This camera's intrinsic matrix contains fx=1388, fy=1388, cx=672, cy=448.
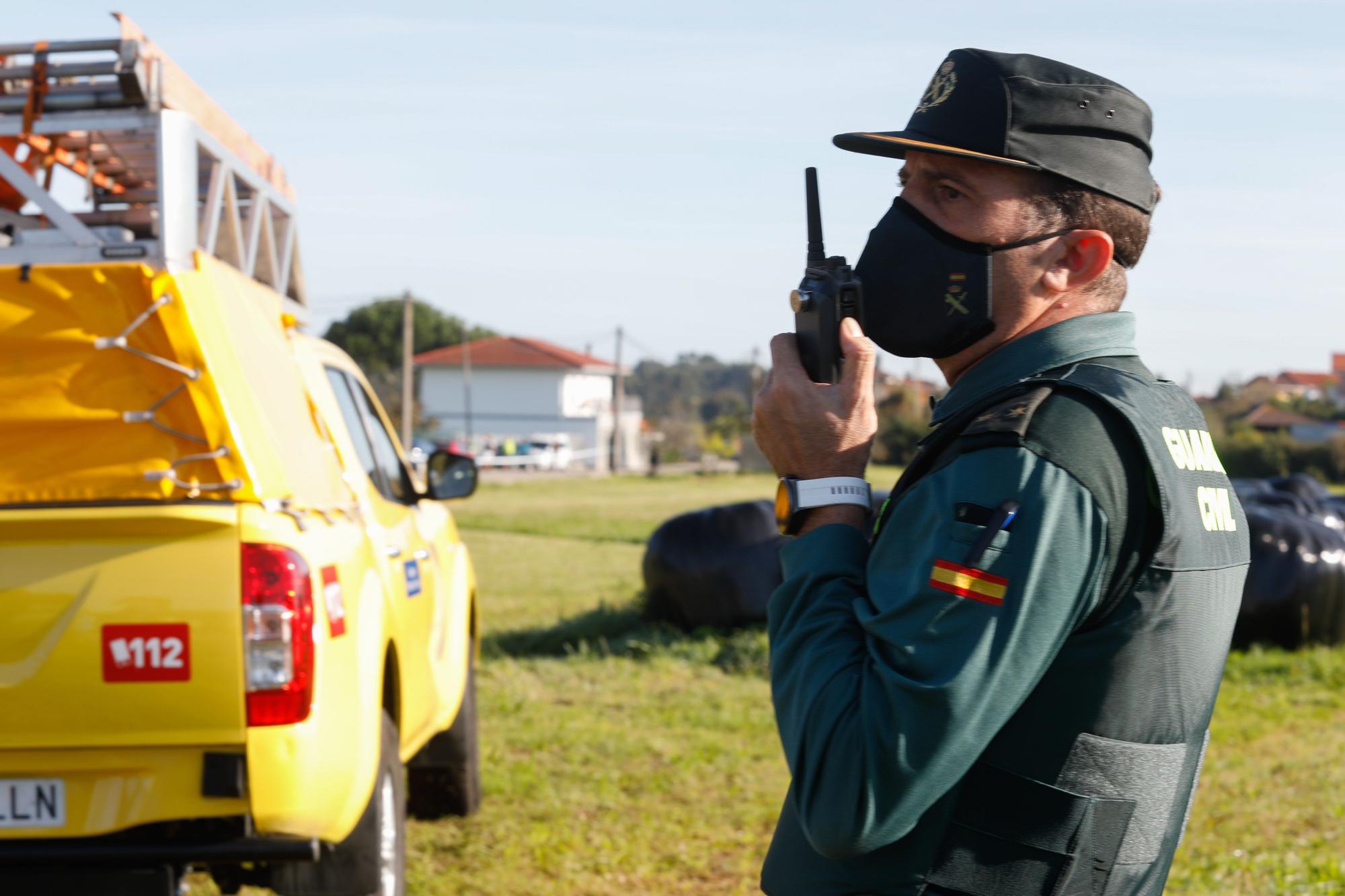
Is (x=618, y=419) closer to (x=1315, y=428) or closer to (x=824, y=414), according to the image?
(x=1315, y=428)

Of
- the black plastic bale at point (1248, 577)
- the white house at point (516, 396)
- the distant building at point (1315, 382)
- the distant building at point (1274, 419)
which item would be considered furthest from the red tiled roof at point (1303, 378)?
the black plastic bale at point (1248, 577)

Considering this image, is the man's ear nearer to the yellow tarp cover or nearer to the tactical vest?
the tactical vest

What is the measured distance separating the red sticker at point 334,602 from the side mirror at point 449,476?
6.13 feet

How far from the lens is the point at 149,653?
3.49 m

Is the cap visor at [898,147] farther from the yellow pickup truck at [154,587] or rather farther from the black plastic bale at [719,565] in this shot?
the black plastic bale at [719,565]

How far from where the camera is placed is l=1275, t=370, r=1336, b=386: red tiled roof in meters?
112

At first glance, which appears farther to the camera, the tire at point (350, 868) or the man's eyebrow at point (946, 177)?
the tire at point (350, 868)

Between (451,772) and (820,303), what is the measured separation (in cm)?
480

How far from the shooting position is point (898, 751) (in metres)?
1.64

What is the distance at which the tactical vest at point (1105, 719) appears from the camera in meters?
1.71

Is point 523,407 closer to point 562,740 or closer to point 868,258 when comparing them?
point 562,740

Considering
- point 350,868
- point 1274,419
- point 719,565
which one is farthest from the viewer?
point 1274,419

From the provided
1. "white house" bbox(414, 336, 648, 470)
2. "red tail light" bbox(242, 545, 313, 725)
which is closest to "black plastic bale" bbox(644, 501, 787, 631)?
"red tail light" bbox(242, 545, 313, 725)

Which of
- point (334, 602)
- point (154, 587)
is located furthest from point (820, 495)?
point (334, 602)
